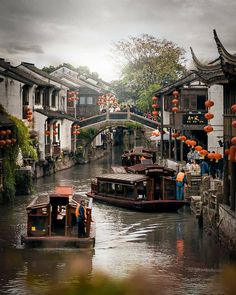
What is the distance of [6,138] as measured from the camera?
1265 inches

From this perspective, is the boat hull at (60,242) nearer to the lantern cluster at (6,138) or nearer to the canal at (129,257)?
the canal at (129,257)

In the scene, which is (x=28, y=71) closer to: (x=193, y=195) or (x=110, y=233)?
(x=193, y=195)

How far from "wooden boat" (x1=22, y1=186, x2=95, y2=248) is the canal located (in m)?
0.30

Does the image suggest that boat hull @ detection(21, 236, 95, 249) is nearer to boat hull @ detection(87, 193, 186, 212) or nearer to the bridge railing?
boat hull @ detection(87, 193, 186, 212)

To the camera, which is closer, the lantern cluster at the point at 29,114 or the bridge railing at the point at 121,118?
the lantern cluster at the point at 29,114

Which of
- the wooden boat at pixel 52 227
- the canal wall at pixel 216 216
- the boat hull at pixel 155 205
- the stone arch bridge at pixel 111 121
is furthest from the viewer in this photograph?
the stone arch bridge at pixel 111 121

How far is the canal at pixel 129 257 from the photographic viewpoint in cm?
1694

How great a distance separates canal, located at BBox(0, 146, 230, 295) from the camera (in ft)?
55.6

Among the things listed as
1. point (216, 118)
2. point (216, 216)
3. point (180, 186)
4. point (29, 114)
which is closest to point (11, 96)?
point (29, 114)

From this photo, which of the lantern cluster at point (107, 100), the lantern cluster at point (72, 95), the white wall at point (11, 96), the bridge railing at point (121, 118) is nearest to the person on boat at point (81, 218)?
the white wall at point (11, 96)

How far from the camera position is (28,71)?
5612cm

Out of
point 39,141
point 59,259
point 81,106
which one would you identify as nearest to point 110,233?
→ point 59,259

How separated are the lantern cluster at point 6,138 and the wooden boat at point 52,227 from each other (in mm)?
9411

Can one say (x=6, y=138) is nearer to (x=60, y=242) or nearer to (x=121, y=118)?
(x=60, y=242)
